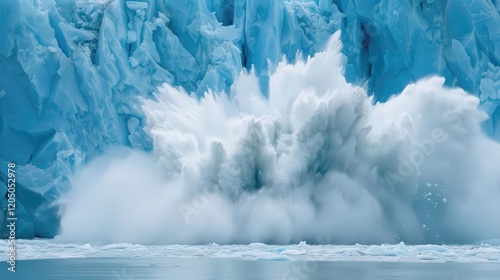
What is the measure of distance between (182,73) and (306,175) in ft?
16.1

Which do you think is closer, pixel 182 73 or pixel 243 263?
pixel 243 263

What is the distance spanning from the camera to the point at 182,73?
20000mm

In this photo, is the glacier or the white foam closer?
the white foam

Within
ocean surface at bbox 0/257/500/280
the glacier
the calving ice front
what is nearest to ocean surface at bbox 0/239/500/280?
ocean surface at bbox 0/257/500/280

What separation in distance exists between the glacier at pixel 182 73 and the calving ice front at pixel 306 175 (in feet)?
0.20

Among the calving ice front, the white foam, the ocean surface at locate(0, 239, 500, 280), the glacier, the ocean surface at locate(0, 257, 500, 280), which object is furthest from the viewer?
the glacier

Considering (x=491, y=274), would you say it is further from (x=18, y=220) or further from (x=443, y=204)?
(x=18, y=220)

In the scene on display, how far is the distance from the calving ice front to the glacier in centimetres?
6

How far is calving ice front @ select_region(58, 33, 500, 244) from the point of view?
16344 mm

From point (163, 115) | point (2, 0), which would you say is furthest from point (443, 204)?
point (2, 0)

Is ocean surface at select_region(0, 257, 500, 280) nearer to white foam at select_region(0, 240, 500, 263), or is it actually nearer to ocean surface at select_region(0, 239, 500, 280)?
ocean surface at select_region(0, 239, 500, 280)

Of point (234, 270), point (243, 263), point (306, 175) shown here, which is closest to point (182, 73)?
point (306, 175)

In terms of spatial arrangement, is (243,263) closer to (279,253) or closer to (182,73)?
(279,253)

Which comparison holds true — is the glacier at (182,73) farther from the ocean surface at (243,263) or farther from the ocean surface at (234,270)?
the ocean surface at (234,270)
